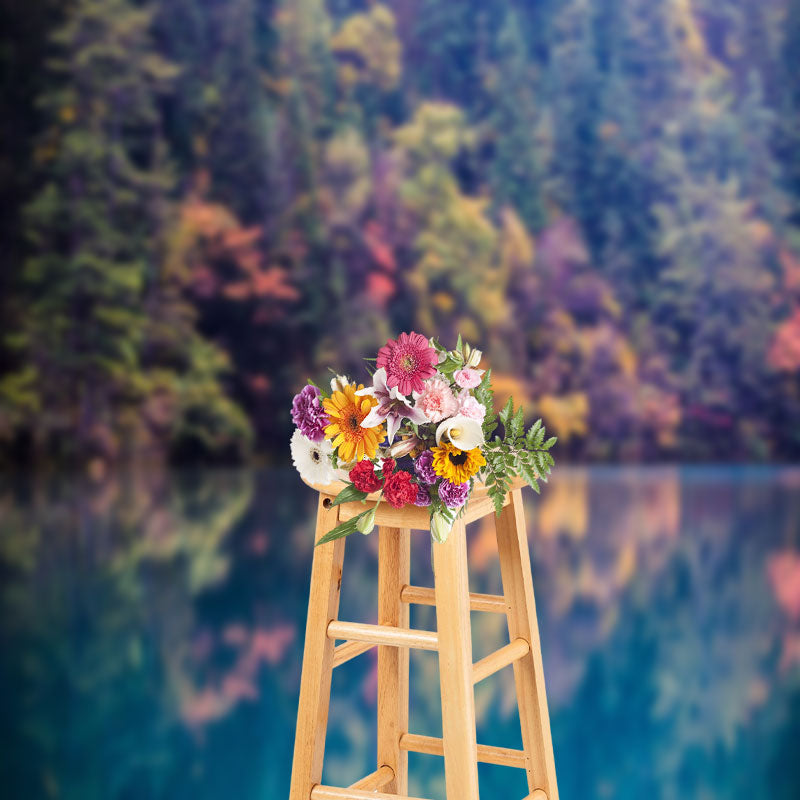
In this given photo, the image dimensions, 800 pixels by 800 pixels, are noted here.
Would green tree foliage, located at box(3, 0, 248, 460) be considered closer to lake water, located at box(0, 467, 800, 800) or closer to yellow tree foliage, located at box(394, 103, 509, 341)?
yellow tree foliage, located at box(394, 103, 509, 341)

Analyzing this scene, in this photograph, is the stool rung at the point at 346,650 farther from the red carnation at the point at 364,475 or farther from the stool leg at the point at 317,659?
the red carnation at the point at 364,475

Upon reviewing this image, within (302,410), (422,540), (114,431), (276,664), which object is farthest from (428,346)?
(114,431)

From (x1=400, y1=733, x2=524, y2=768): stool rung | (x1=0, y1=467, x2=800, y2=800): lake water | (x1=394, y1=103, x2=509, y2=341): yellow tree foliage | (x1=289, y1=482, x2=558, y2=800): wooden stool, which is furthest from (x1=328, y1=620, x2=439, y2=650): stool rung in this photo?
(x1=394, y1=103, x2=509, y2=341): yellow tree foliage

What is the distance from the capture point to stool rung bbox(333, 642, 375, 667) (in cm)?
148

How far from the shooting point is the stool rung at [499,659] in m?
1.38

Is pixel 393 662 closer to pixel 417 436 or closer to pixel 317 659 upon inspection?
pixel 317 659

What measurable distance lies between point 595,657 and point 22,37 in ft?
18.7

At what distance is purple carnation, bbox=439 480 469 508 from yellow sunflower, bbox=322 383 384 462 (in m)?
0.09

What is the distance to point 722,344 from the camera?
7426mm

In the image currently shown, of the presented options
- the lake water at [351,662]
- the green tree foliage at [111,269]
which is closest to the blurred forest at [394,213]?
the green tree foliage at [111,269]

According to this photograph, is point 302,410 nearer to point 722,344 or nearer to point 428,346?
point 428,346

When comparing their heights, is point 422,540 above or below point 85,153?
below

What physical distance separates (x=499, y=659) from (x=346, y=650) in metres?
0.21

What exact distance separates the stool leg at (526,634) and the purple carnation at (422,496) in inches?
7.5
